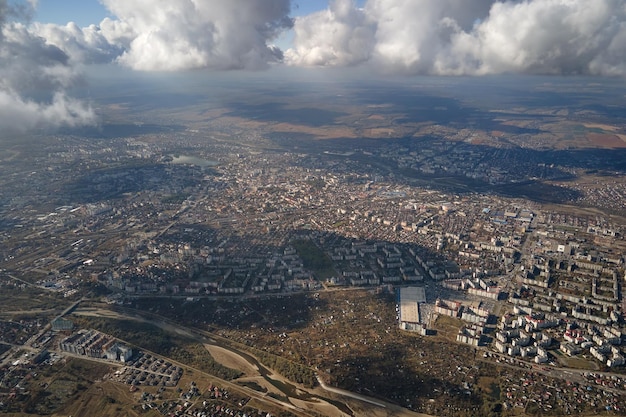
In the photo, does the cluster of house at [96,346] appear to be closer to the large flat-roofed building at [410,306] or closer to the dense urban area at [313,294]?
the dense urban area at [313,294]

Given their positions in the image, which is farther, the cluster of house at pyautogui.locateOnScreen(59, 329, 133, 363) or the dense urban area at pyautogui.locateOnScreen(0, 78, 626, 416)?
the cluster of house at pyautogui.locateOnScreen(59, 329, 133, 363)

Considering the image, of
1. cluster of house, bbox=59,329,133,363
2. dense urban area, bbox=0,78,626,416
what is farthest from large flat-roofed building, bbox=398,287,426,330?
cluster of house, bbox=59,329,133,363

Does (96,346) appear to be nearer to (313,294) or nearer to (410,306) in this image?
(313,294)

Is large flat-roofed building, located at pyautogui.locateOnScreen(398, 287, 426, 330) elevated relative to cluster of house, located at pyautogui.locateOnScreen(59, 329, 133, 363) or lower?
lower

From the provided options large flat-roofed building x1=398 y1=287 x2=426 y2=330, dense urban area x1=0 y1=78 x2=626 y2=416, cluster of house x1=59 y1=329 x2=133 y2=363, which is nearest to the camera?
dense urban area x1=0 y1=78 x2=626 y2=416

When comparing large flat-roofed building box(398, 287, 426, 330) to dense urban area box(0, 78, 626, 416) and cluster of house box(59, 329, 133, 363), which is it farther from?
cluster of house box(59, 329, 133, 363)

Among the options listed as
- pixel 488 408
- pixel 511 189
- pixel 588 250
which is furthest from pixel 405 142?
pixel 488 408

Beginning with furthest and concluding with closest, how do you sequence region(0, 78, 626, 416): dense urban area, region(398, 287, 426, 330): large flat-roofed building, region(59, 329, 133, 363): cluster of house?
region(398, 287, 426, 330): large flat-roofed building
region(59, 329, 133, 363): cluster of house
region(0, 78, 626, 416): dense urban area
